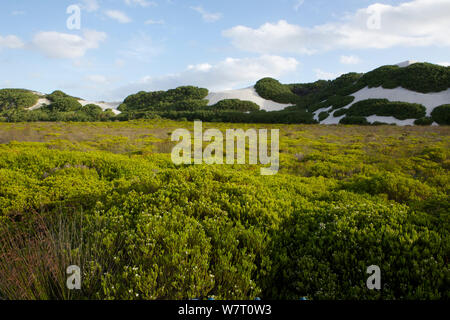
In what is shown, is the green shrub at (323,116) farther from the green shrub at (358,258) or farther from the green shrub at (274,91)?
the green shrub at (358,258)

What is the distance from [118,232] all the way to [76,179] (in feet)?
15.5

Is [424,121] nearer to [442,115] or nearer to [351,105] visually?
[442,115]

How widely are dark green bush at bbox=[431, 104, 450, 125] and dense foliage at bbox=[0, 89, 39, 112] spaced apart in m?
115

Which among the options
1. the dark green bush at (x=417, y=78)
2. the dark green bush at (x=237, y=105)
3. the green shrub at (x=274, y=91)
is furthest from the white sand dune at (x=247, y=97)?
the dark green bush at (x=417, y=78)

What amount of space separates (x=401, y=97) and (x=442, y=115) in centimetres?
1285

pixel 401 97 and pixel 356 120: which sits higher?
pixel 401 97

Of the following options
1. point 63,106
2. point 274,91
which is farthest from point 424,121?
point 63,106

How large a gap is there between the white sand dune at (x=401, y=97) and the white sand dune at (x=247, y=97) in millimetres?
28903

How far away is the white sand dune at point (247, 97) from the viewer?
3454 inches

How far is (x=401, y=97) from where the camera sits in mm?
51906

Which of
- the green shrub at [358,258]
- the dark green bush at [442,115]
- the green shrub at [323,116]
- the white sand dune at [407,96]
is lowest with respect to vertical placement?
the green shrub at [358,258]

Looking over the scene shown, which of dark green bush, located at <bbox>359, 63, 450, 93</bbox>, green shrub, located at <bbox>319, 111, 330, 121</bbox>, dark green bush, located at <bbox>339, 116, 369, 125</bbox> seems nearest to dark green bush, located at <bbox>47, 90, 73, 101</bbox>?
green shrub, located at <bbox>319, 111, 330, 121</bbox>

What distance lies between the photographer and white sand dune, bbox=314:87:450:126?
4516cm

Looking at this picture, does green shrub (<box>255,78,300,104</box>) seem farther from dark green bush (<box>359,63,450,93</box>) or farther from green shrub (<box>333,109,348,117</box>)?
green shrub (<box>333,109,348,117</box>)
